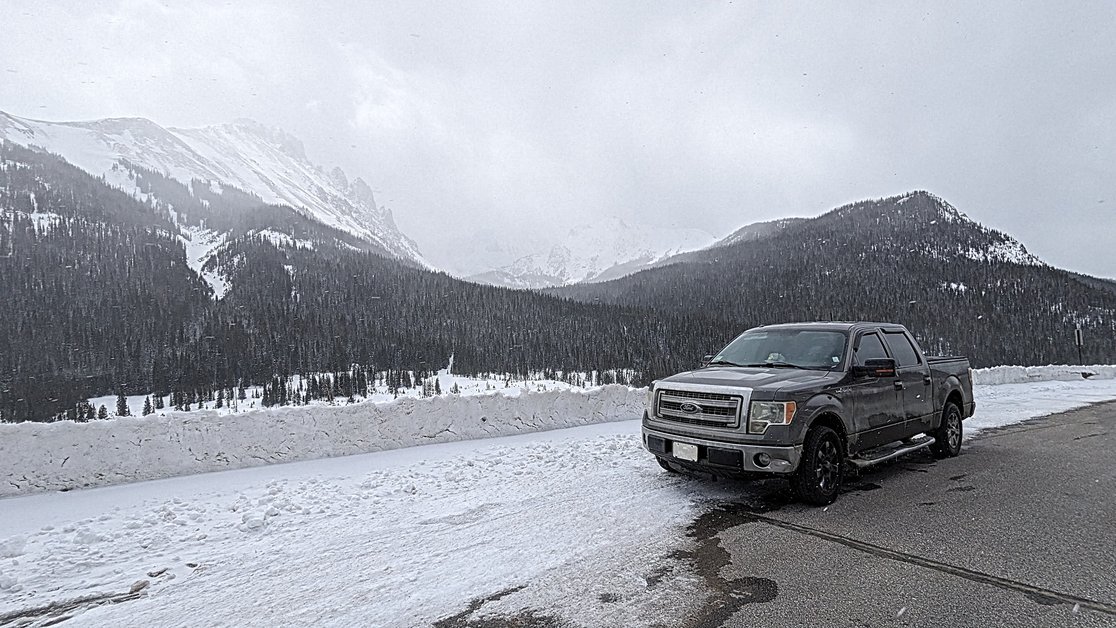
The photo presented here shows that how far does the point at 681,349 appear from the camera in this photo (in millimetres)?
95875

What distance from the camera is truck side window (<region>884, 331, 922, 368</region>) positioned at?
7475 mm

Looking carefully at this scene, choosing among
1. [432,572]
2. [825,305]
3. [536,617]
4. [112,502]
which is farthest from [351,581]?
[825,305]

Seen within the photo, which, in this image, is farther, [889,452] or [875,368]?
[889,452]

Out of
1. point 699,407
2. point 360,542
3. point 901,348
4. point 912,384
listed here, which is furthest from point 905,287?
point 360,542

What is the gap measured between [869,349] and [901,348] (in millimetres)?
979

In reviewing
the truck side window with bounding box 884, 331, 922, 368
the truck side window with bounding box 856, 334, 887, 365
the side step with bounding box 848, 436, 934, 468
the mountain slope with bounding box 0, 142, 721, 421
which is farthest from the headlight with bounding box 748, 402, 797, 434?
the mountain slope with bounding box 0, 142, 721, 421

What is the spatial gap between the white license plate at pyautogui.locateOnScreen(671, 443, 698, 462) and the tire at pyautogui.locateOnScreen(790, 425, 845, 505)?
3.14 ft

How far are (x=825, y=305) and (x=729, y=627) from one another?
121m

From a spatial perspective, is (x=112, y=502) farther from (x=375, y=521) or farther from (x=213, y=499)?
(x=375, y=521)

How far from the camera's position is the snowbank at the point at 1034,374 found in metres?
20.2

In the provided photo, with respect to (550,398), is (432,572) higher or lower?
lower

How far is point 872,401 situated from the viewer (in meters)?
6.63

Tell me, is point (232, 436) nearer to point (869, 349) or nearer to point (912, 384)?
point (869, 349)

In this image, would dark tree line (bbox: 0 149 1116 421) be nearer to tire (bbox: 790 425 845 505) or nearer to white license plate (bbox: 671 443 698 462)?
tire (bbox: 790 425 845 505)
